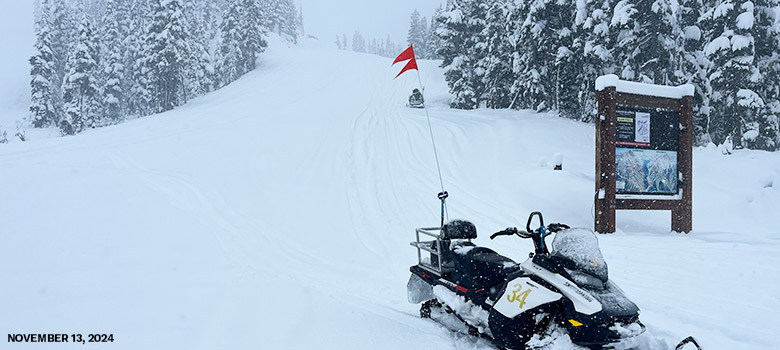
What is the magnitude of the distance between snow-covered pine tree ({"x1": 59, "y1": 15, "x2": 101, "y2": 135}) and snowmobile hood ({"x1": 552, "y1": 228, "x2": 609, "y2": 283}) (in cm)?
4951

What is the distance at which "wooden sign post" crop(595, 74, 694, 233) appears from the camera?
30.6ft

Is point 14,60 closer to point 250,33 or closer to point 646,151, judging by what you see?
point 250,33

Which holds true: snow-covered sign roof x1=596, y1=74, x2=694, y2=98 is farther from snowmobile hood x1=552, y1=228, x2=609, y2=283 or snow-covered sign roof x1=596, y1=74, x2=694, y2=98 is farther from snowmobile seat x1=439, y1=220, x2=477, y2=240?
snowmobile hood x1=552, y1=228, x2=609, y2=283

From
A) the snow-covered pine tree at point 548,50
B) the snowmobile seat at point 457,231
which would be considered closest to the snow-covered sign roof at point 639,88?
the snowmobile seat at point 457,231

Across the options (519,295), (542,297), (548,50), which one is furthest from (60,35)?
(542,297)

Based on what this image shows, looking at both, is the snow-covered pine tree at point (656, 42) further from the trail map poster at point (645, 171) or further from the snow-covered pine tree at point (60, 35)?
the snow-covered pine tree at point (60, 35)

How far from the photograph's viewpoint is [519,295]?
12.3 ft

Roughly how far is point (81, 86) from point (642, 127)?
160ft

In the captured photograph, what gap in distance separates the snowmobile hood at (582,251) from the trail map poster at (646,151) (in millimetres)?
6482

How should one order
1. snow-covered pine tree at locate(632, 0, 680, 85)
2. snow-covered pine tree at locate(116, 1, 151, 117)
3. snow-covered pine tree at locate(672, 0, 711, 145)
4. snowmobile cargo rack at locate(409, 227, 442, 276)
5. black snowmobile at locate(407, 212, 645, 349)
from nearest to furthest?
black snowmobile at locate(407, 212, 645, 349), snowmobile cargo rack at locate(409, 227, 442, 276), snow-covered pine tree at locate(632, 0, 680, 85), snow-covered pine tree at locate(672, 0, 711, 145), snow-covered pine tree at locate(116, 1, 151, 117)

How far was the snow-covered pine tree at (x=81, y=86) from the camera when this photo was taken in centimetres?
4359

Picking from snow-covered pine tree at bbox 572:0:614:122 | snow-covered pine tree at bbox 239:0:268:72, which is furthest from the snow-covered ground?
snow-covered pine tree at bbox 572:0:614:122

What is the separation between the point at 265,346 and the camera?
399 cm

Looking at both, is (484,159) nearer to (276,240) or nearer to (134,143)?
(276,240)
